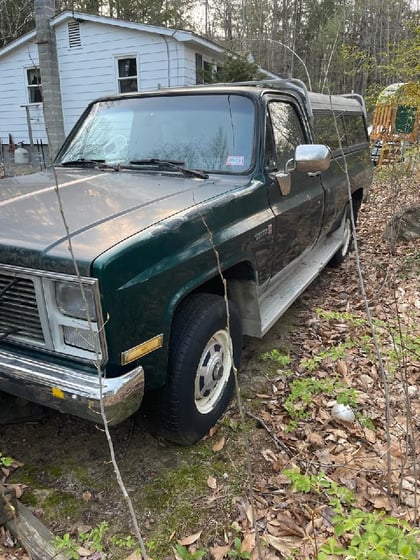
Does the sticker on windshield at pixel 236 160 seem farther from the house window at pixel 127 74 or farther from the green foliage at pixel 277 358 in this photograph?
the house window at pixel 127 74

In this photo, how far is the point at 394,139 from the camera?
36.7ft

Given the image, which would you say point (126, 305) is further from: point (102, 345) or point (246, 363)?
point (246, 363)

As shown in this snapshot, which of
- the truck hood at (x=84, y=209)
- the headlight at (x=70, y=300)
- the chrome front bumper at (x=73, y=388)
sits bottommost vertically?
the chrome front bumper at (x=73, y=388)

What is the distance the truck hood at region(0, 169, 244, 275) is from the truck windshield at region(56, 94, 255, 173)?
0.70ft

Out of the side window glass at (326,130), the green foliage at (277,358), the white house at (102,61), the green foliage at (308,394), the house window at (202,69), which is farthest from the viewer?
the house window at (202,69)

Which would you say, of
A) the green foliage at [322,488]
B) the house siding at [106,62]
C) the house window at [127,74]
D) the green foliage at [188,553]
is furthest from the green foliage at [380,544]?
the house window at [127,74]

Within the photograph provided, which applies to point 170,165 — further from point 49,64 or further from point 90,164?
point 49,64

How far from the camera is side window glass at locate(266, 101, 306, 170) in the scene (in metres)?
3.70

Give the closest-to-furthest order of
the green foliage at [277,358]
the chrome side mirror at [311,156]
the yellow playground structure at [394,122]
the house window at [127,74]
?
1. the chrome side mirror at [311,156]
2. the green foliage at [277,358]
3. the yellow playground structure at [394,122]
4. the house window at [127,74]

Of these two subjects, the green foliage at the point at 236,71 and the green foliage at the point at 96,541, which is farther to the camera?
the green foliage at the point at 236,71

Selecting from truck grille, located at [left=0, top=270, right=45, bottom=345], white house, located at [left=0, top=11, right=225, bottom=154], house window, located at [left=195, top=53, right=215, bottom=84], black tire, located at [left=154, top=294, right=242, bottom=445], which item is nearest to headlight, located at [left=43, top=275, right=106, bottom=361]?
truck grille, located at [left=0, top=270, right=45, bottom=345]

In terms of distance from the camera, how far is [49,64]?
43.0ft

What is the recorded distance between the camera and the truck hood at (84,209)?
6.93 feet

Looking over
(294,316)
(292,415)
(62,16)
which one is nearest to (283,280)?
(294,316)
